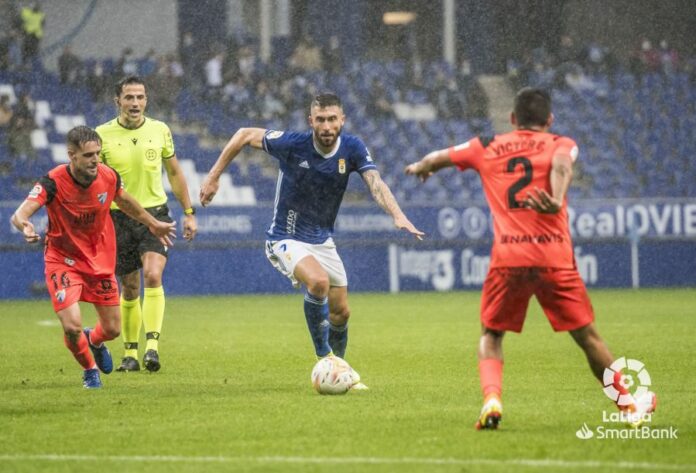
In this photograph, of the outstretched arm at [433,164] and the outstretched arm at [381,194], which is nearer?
the outstretched arm at [433,164]

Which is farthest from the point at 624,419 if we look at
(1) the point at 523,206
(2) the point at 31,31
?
(2) the point at 31,31

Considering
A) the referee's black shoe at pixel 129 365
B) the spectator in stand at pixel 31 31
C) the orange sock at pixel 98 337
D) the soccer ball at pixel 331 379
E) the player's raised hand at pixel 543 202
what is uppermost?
the spectator in stand at pixel 31 31

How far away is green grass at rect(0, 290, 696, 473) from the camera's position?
656 centimetres

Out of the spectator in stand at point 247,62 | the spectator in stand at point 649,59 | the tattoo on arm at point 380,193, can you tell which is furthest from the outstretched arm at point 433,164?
the spectator in stand at point 649,59

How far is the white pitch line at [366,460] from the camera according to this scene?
20.4ft

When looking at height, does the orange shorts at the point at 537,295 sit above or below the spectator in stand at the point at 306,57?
below

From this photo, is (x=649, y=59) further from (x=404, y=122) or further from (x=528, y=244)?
→ (x=528, y=244)

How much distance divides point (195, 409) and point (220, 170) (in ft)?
6.57

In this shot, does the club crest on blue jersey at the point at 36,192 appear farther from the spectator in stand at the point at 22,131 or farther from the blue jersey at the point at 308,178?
the spectator in stand at the point at 22,131

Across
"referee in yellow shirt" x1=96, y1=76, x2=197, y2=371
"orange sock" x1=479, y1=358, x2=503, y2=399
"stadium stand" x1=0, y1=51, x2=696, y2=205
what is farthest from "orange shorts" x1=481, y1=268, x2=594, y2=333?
"stadium stand" x1=0, y1=51, x2=696, y2=205

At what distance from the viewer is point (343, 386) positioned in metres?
9.22

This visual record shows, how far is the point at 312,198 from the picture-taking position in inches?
394

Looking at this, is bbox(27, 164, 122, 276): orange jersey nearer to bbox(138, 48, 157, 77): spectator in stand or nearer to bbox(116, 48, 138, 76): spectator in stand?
bbox(116, 48, 138, 76): spectator in stand

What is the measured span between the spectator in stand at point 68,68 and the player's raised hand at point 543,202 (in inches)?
834
